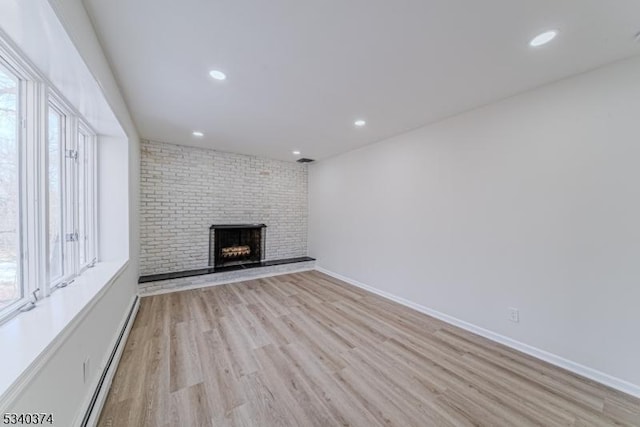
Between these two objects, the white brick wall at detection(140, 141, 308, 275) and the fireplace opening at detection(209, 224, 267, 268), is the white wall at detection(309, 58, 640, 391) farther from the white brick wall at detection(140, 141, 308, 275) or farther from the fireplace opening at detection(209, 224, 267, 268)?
the fireplace opening at detection(209, 224, 267, 268)

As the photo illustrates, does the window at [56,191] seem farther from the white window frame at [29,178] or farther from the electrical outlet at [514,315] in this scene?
the electrical outlet at [514,315]

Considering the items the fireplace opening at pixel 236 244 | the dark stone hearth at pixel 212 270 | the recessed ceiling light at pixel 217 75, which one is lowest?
the dark stone hearth at pixel 212 270

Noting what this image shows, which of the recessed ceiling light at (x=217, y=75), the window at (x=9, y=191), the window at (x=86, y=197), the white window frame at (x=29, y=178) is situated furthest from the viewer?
the window at (x=86, y=197)

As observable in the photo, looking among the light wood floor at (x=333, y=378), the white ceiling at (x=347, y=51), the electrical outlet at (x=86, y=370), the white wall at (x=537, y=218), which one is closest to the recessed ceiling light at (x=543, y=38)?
the white ceiling at (x=347, y=51)

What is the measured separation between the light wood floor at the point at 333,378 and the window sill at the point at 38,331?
786 mm

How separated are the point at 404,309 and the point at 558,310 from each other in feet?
5.52

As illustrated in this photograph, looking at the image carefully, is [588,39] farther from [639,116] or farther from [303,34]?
[303,34]

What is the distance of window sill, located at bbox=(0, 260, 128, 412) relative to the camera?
0.90 m

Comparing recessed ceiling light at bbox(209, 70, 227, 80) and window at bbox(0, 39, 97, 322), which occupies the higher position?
recessed ceiling light at bbox(209, 70, 227, 80)

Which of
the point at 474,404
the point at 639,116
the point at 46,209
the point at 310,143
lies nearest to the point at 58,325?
the point at 46,209

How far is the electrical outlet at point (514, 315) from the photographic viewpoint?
2.46 m

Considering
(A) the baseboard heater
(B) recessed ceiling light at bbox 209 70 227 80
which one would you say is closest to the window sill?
(A) the baseboard heater

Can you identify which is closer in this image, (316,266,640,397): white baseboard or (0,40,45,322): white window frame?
(0,40,45,322): white window frame

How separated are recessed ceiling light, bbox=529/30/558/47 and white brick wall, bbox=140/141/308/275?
4795 millimetres
